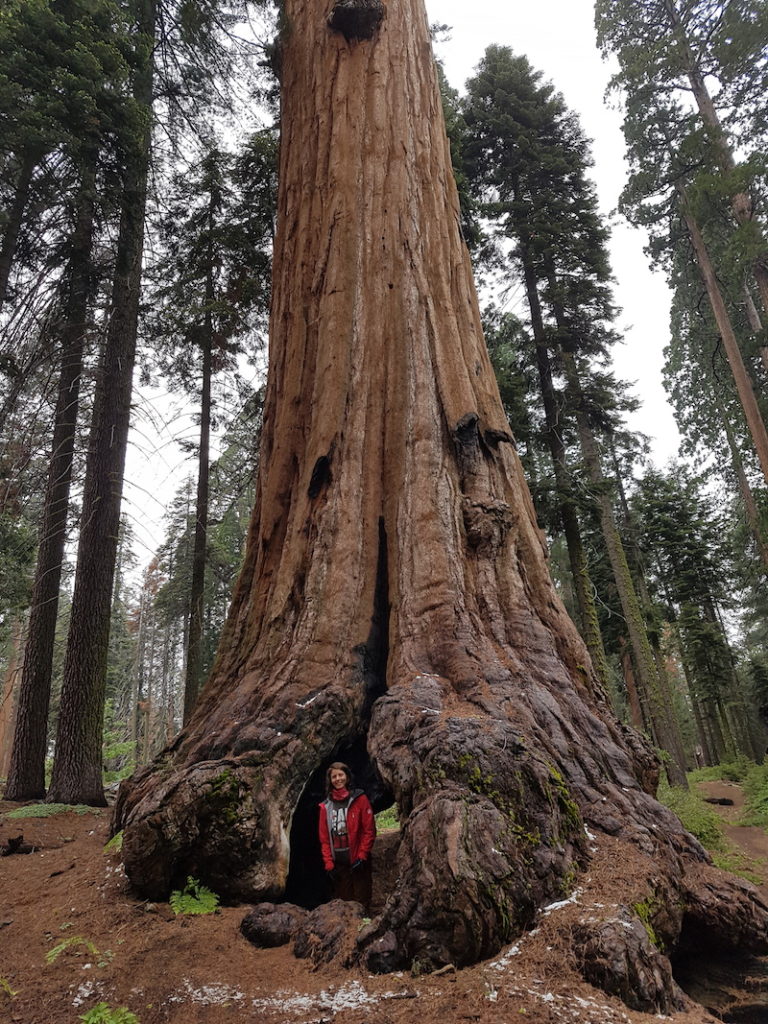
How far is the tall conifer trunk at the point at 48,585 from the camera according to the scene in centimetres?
848

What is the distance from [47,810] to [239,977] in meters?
5.79

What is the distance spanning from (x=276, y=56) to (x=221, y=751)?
363 inches

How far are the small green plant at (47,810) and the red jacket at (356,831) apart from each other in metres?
4.77

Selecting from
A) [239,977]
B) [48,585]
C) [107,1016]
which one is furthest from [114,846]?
[48,585]

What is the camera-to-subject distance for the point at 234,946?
111 inches

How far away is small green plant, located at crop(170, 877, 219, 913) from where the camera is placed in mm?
3154

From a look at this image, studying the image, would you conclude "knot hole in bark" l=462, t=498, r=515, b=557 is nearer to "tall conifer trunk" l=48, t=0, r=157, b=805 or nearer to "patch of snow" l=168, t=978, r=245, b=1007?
"patch of snow" l=168, t=978, r=245, b=1007

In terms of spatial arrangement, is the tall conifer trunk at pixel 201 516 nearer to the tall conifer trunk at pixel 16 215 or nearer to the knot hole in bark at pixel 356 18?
the tall conifer trunk at pixel 16 215

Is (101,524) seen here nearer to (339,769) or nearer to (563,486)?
(339,769)

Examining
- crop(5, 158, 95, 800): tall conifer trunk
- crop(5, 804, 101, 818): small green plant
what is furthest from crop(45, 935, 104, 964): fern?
crop(5, 158, 95, 800): tall conifer trunk

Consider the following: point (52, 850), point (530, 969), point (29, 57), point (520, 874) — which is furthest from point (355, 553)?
point (29, 57)

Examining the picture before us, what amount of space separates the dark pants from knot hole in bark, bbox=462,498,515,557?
7.72 ft

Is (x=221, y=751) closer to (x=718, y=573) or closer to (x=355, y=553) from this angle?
(x=355, y=553)

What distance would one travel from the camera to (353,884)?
12.9 ft
